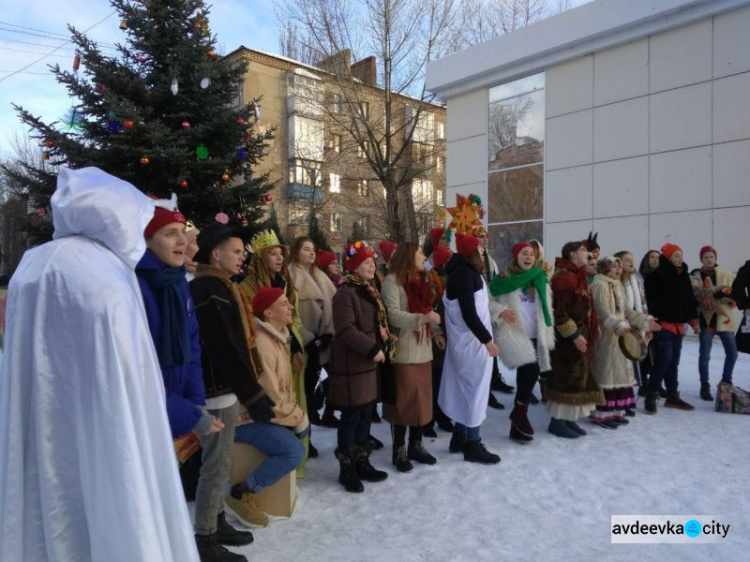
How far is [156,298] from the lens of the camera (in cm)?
245

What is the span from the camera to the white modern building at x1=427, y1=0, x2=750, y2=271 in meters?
11.1

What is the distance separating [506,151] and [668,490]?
469 inches

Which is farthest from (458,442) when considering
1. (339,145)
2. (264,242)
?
(339,145)

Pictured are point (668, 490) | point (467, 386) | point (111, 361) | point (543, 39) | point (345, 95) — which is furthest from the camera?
point (345, 95)

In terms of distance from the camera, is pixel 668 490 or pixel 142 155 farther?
pixel 142 155

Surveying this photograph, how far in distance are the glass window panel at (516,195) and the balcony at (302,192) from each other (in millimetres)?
15418

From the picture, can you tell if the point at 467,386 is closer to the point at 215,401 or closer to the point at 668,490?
the point at 668,490

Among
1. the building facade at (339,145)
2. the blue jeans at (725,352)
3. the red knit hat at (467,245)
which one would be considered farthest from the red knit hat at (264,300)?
the building facade at (339,145)

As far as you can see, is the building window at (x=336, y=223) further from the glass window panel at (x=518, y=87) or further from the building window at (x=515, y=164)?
the glass window panel at (x=518, y=87)

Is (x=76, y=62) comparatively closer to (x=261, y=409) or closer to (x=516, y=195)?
(x=261, y=409)

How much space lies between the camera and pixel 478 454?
478 cm

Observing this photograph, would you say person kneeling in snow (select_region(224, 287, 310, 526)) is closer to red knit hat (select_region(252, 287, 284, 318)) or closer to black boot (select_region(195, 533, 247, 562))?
red knit hat (select_region(252, 287, 284, 318))

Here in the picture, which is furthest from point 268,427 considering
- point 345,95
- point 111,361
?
point 345,95

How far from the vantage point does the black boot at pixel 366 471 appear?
4.37 m
